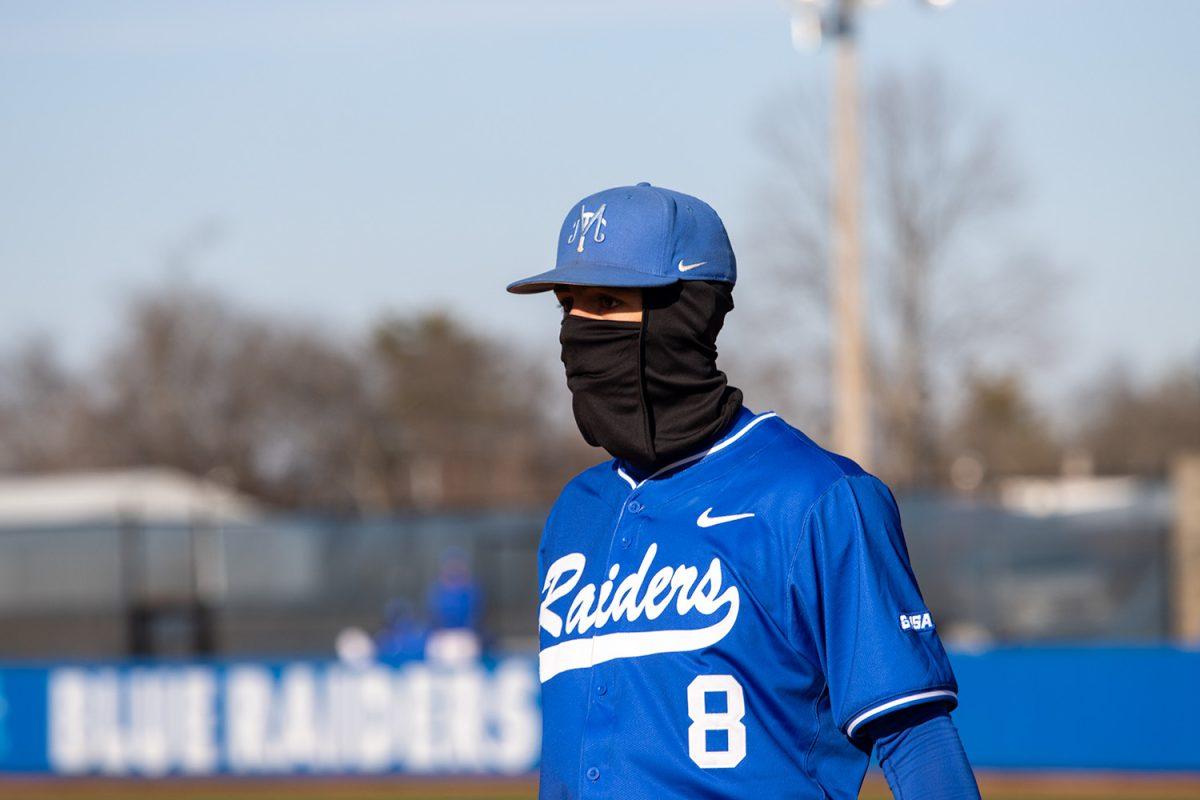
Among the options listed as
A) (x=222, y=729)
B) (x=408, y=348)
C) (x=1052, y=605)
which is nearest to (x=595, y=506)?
(x=222, y=729)

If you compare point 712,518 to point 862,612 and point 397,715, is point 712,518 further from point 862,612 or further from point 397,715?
point 397,715

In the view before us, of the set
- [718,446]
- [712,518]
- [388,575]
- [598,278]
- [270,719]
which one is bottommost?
[270,719]

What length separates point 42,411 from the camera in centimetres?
4762

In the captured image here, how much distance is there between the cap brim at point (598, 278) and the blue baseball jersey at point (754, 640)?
291 millimetres

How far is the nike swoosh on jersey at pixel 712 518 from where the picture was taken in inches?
99.7

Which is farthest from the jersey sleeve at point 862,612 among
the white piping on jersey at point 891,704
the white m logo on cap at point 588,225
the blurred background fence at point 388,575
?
the blurred background fence at point 388,575

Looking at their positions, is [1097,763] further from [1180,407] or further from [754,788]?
[1180,407]

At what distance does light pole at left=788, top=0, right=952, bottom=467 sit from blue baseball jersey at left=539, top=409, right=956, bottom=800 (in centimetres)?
1457

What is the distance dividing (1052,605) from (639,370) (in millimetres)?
19660

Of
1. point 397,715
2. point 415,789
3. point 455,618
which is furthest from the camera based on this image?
point 455,618

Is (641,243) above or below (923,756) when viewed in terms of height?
above

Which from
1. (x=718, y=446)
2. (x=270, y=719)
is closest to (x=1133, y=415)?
(x=270, y=719)

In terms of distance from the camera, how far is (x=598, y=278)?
2621mm

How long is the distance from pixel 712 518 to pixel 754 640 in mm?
206
